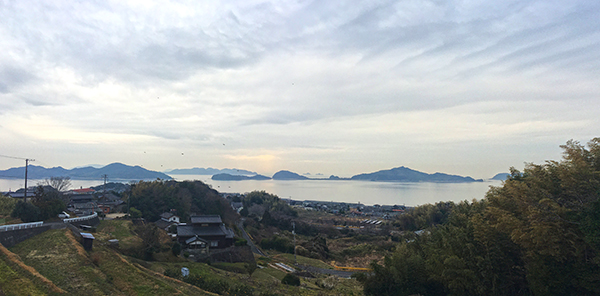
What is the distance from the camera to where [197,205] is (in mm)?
51781

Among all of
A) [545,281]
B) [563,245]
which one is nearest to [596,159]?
[563,245]

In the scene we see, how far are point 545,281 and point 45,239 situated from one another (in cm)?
2243

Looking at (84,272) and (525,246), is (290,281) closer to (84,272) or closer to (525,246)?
(84,272)

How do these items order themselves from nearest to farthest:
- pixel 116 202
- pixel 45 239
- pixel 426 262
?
1. pixel 45 239
2. pixel 426 262
3. pixel 116 202

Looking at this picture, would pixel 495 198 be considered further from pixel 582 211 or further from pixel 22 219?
pixel 22 219

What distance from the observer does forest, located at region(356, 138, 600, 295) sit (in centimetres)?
1080

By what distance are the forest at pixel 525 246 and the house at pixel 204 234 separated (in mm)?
15884

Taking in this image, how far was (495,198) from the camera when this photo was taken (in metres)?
14.5

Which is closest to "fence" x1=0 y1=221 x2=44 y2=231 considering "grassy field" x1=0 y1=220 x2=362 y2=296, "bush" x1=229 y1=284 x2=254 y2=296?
"grassy field" x1=0 y1=220 x2=362 y2=296

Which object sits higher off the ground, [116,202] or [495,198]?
[495,198]

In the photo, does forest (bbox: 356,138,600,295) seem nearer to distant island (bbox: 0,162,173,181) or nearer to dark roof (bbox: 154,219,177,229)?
dark roof (bbox: 154,219,177,229)

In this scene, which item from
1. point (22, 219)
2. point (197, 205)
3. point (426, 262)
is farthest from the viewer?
point (197, 205)

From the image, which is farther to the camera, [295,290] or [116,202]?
[116,202]

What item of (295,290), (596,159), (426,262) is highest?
(596,159)
